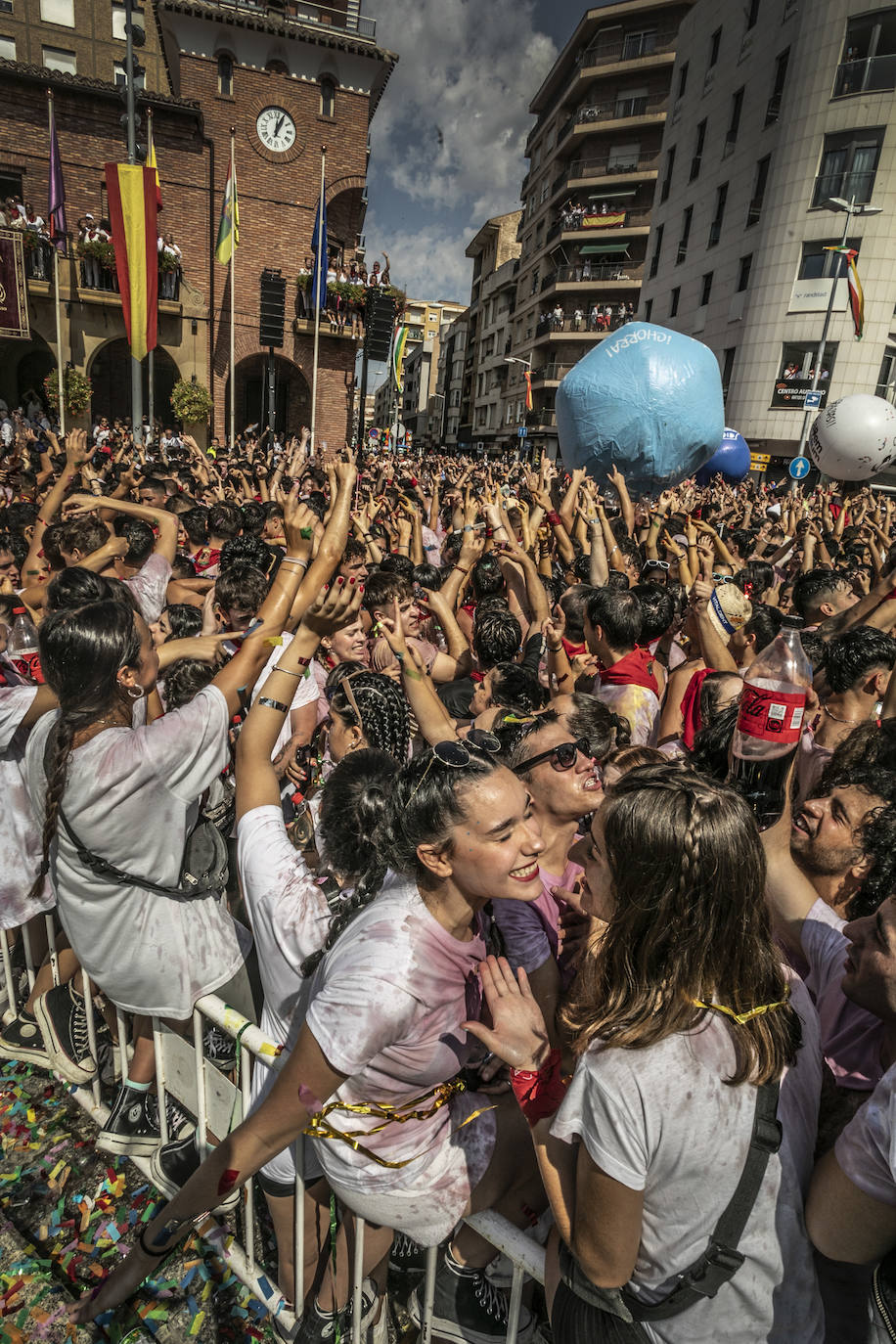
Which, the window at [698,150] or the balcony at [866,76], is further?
the window at [698,150]

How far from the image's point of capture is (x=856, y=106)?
22125 mm

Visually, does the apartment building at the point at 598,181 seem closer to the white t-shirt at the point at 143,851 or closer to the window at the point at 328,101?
the window at the point at 328,101

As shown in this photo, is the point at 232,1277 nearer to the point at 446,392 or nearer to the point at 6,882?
the point at 6,882

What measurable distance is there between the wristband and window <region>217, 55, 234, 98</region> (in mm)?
28854

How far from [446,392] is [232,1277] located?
7830 centimetres

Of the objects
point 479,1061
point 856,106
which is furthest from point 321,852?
point 856,106

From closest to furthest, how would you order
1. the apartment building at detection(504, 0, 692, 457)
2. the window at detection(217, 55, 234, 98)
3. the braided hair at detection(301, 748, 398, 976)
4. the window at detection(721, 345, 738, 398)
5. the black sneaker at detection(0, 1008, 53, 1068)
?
the braided hair at detection(301, 748, 398, 976), the black sneaker at detection(0, 1008, 53, 1068), the window at detection(217, 55, 234, 98), the window at detection(721, 345, 738, 398), the apartment building at detection(504, 0, 692, 457)

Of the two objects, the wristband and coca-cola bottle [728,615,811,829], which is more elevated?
coca-cola bottle [728,615,811,829]

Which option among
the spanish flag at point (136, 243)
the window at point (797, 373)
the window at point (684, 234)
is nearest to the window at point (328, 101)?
the spanish flag at point (136, 243)

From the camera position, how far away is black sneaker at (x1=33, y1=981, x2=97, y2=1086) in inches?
108

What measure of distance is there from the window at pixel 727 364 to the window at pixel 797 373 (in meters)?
2.15

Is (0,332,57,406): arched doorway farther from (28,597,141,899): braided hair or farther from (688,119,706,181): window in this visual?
(688,119,706,181): window

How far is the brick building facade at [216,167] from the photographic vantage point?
2125 centimetres

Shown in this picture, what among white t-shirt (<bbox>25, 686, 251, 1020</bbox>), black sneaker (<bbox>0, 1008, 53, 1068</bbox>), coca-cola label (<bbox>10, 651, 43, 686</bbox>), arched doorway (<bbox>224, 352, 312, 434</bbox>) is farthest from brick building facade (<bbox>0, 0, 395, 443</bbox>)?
white t-shirt (<bbox>25, 686, 251, 1020</bbox>)
